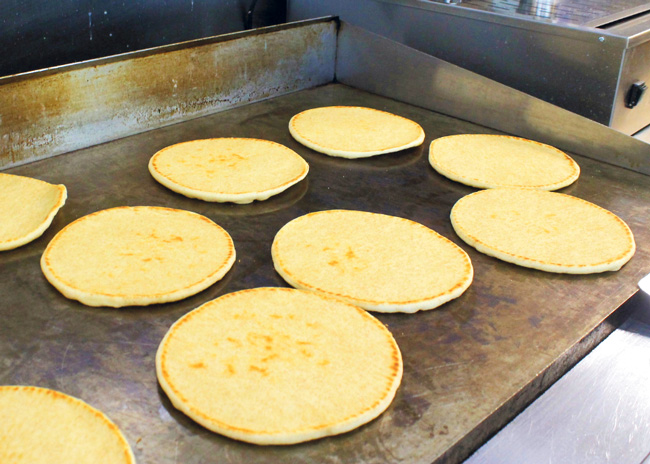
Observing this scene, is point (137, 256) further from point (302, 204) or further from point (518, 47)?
point (518, 47)

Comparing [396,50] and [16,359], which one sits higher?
[396,50]

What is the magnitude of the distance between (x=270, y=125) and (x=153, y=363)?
60.6 inches

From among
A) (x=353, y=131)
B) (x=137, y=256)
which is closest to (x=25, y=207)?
(x=137, y=256)

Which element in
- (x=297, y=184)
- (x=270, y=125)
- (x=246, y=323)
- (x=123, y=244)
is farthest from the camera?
(x=270, y=125)

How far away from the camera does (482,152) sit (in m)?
2.60

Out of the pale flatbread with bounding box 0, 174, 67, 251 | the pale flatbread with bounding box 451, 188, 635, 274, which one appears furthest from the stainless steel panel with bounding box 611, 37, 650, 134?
the pale flatbread with bounding box 0, 174, 67, 251

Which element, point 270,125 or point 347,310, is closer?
point 347,310

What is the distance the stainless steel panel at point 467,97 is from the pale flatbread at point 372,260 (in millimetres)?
977

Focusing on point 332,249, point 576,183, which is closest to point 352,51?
point 576,183

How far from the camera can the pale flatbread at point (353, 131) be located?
257cm

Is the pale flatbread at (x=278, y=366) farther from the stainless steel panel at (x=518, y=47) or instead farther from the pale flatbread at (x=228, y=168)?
the stainless steel panel at (x=518, y=47)

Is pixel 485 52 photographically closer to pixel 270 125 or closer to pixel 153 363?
pixel 270 125

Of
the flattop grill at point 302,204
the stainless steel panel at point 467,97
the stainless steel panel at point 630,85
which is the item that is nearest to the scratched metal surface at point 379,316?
the flattop grill at point 302,204

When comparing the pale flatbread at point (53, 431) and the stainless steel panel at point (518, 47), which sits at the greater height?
the stainless steel panel at point (518, 47)
